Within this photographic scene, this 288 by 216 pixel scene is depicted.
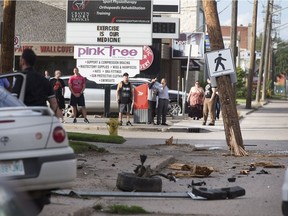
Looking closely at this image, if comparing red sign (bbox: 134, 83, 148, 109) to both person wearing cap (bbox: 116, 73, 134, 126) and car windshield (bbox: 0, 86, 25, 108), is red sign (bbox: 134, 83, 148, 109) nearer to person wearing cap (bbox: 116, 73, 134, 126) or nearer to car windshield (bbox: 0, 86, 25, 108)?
person wearing cap (bbox: 116, 73, 134, 126)

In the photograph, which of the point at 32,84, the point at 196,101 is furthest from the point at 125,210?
the point at 196,101

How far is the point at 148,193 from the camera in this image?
1016cm

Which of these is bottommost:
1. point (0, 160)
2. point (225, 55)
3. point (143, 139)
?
point (143, 139)

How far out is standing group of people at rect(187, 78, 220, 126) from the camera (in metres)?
27.8

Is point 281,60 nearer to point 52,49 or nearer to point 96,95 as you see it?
point 52,49

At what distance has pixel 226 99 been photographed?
17750 millimetres

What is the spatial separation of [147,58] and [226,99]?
14936mm

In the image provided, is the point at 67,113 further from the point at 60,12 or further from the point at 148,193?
the point at 148,193

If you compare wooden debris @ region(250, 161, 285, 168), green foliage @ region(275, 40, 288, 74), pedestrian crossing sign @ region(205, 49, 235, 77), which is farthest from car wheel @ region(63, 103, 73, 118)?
green foliage @ region(275, 40, 288, 74)

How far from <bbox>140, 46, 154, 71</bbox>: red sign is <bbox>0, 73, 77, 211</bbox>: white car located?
2489cm

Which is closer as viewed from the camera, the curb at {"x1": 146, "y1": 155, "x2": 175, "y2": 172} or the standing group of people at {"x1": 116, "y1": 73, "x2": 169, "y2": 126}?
the curb at {"x1": 146, "y1": 155, "x2": 175, "y2": 172}

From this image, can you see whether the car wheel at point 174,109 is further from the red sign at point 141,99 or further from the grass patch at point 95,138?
the grass patch at point 95,138

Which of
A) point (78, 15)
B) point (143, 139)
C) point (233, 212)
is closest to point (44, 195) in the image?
point (233, 212)

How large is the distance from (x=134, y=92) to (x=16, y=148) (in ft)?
66.0
